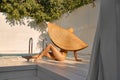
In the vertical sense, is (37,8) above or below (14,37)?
above

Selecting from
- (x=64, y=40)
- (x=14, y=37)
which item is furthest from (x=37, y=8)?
→ (x=64, y=40)

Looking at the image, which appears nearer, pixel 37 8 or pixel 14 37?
pixel 14 37

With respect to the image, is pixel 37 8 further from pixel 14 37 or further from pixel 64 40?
pixel 64 40

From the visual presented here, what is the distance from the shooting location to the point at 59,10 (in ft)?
32.5

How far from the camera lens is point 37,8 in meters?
9.72

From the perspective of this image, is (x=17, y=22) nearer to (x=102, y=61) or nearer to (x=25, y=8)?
(x=25, y=8)

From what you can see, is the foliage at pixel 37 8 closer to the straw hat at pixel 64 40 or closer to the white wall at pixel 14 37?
the white wall at pixel 14 37

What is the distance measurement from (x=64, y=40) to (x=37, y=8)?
17.8 ft

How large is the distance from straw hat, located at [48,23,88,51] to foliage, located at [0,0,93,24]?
439cm

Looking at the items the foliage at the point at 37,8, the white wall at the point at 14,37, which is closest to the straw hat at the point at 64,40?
the foliage at the point at 37,8

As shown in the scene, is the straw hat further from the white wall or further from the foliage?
the white wall

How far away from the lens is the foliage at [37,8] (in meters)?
9.09

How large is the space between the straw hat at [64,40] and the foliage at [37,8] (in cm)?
439

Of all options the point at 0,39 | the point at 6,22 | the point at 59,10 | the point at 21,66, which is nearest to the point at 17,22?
the point at 6,22
